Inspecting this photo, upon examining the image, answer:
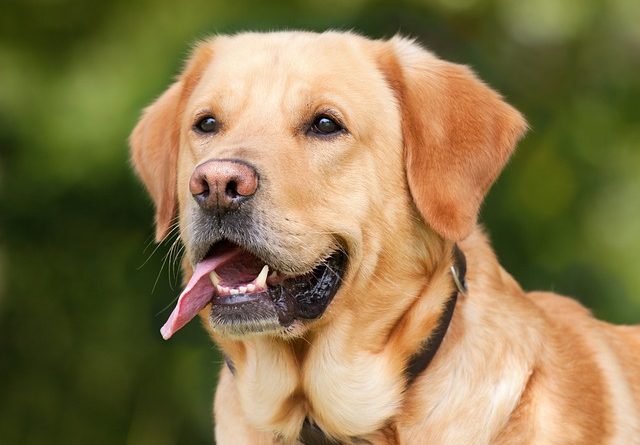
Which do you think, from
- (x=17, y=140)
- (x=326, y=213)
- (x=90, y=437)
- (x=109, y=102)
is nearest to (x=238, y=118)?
(x=326, y=213)

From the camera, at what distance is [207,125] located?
3.53 metres

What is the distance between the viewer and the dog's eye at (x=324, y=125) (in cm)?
338

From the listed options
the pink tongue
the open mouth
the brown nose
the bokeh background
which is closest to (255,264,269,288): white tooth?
the open mouth

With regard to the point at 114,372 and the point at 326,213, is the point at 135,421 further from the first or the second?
the point at 326,213

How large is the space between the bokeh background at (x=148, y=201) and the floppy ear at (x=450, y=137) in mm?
2095

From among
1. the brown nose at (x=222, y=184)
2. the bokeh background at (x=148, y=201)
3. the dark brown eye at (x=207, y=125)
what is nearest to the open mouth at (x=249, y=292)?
the brown nose at (x=222, y=184)

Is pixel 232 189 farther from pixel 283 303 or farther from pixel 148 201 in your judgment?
pixel 148 201

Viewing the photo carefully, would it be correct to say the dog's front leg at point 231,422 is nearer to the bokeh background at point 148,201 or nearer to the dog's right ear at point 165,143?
the dog's right ear at point 165,143

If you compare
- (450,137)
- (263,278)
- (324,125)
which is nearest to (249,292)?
(263,278)

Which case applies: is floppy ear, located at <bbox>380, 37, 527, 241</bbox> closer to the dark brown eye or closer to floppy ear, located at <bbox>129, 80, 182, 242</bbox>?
the dark brown eye

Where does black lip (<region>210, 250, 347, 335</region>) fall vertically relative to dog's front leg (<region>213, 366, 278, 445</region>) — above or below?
above

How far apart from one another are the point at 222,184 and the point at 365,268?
569mm

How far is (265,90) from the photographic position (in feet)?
11.3

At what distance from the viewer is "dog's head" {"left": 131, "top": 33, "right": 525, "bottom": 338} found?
3152mm
